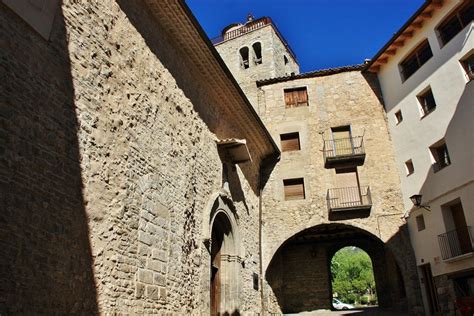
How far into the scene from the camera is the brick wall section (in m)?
4.79

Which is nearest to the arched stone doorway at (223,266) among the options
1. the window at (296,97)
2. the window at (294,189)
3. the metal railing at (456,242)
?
the window at (294,189)

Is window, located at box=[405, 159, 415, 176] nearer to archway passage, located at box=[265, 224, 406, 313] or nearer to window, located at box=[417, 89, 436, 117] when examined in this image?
window, located at box=[417, 89, 436, 117]

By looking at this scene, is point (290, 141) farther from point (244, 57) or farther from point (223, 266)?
point (244, 57)

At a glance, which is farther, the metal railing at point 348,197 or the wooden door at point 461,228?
the metal railing at point 348,197

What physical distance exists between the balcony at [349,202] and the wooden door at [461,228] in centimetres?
290

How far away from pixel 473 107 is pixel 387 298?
9.74 m

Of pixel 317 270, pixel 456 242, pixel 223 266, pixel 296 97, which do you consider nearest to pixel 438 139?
pixel 456 242

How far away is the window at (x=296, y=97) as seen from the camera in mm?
17656

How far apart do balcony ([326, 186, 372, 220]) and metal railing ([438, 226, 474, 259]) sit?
289 centimetres

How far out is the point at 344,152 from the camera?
1639cm

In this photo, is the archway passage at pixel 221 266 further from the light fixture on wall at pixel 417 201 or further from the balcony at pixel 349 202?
the light fixture on wall at pixel 417 201

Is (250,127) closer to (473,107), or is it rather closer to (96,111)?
(473,107)

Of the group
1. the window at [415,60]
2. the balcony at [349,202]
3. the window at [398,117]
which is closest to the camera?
the window at [415,60]

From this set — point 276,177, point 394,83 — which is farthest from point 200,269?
point 394,83
